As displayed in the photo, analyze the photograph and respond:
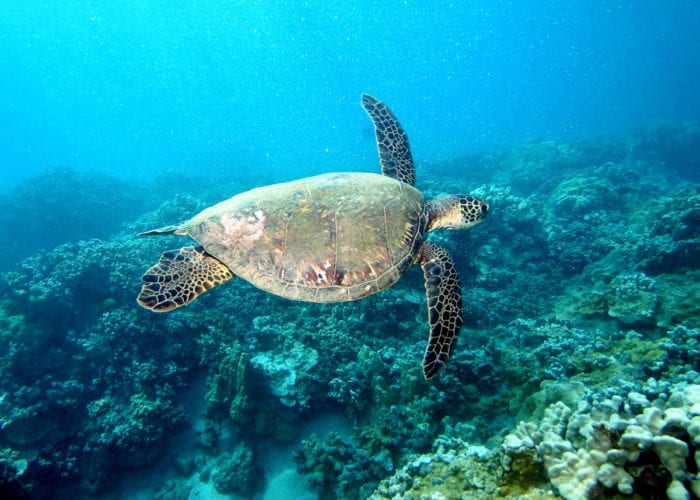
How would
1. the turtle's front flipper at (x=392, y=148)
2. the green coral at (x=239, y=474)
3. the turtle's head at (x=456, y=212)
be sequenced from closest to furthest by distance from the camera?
the turtle's head at (x=456, y=212) < the green coral at (x=239, y=474) < the turtle's front flipper at (x=392, y=148)

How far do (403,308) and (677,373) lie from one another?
438cm

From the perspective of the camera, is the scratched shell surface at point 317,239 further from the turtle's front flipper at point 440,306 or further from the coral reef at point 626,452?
the coral reef at point 626,452

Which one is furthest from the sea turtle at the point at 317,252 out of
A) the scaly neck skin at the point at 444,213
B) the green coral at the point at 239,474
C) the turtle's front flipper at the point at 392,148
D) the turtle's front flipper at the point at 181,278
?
the green coral at the point at 239,474

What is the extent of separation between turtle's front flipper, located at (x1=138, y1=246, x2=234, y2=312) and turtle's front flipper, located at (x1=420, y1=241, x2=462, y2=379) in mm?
2636

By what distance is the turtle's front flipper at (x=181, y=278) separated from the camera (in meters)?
3.97

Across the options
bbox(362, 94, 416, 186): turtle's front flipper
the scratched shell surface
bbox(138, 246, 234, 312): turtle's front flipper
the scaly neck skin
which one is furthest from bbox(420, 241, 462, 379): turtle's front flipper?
bbox(138, 246, 234, 312): turtle's front flipper

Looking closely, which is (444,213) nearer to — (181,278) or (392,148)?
(392,148)

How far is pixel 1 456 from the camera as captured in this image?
5.33 meters

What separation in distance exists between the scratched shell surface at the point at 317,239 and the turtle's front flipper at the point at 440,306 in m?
0.31

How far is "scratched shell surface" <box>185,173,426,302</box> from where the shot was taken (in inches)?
160

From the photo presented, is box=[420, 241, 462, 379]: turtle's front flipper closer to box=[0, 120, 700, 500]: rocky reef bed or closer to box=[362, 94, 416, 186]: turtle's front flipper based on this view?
box=[0, 120, 700, 500]: rocky reef bed

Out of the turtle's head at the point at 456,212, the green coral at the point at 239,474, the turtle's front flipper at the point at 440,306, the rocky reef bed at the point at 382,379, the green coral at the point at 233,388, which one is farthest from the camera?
the green coral at the point at 233,388

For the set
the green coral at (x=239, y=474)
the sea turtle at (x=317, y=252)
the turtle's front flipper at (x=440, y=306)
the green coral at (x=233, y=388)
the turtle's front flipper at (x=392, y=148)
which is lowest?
the green coral at (x=239, y=474)

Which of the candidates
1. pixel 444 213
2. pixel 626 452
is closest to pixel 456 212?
pixel 444 213
